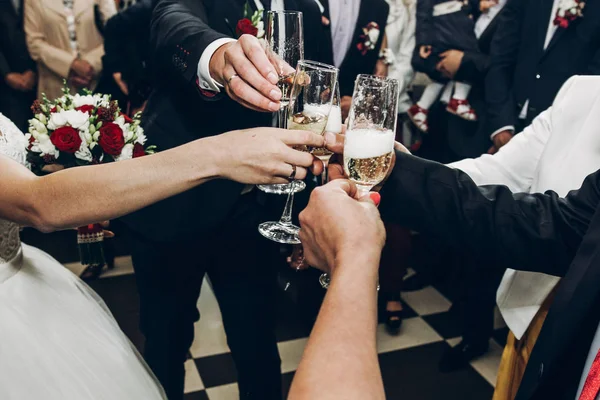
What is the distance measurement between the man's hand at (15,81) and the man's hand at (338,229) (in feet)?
10.7

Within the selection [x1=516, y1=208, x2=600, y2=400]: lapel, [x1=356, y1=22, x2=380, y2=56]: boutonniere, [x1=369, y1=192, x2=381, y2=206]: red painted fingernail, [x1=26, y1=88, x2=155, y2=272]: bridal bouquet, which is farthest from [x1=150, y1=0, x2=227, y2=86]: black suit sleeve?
[x1=356, y1=22, x2=380, y2=56]: boutonniere

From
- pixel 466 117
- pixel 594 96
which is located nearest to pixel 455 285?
pixel 466 117

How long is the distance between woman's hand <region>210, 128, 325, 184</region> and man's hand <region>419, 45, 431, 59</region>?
2.24 m

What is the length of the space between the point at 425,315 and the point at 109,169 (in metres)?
2.29

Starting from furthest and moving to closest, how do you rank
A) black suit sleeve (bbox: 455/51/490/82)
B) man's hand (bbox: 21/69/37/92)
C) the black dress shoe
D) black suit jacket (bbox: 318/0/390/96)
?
man's hand (bbox: 21/69/37/92) < black suit sleeve (bbox: 455/51/490/82) < black suit jacket (bbox: 318/0/390/96) < the black dress shoe

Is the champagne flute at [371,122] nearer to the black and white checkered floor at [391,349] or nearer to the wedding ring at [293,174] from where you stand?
the wedding ring at [293,174]

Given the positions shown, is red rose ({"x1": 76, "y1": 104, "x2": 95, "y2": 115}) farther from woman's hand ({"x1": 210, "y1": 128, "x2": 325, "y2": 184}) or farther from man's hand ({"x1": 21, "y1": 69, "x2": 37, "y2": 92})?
man's hand ({"x1": 21, "y1": 69, "x2": 37, "y2": 92})

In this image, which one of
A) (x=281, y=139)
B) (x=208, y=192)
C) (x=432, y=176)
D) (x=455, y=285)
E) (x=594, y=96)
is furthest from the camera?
(x=455, y=285)

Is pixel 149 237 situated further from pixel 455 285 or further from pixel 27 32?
pixel 27 32

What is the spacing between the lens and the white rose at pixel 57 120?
1.77 meters

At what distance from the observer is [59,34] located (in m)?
3.52

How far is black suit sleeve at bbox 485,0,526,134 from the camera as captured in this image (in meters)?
2.92

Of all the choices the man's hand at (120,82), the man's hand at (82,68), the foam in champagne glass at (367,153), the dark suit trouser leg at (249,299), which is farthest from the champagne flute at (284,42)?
the man's hand at (82,68)

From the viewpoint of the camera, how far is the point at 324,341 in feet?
2.62
